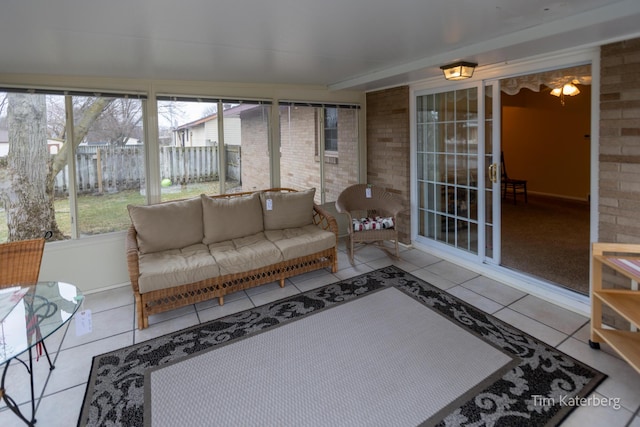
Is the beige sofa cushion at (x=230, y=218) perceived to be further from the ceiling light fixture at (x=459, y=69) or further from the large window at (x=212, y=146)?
the ceiling light fixture at (x=459, y=69)

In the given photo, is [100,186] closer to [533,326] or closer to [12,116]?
[12,116]

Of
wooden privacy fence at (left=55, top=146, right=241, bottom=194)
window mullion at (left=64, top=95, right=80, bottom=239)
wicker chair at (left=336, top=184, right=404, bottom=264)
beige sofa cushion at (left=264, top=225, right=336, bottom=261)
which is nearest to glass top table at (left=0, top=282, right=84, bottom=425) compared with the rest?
window mullion at (left=64, top=95, right=80, bottom=239)

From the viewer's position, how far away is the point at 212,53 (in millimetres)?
2910

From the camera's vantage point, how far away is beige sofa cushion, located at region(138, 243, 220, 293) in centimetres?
291

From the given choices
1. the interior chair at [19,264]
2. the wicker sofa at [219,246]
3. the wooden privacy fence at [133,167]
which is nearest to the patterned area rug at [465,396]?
the wicker sofa at [219,246]

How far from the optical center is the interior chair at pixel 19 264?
2.39m

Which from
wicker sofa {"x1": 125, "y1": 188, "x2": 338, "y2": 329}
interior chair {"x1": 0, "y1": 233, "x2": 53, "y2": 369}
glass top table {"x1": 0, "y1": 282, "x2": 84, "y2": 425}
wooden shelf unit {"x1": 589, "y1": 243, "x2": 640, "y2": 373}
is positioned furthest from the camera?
wicker sofa {"x1": 125, "y1": 188, "x2": 338, "y2": 329}

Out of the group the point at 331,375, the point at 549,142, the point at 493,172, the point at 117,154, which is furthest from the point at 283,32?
the point at 549,142

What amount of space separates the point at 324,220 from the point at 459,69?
87.0 inches

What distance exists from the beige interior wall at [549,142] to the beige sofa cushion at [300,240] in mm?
6304

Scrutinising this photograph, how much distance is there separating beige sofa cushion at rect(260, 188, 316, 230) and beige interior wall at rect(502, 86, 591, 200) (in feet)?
20.2

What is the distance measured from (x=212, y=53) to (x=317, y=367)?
2564 mm

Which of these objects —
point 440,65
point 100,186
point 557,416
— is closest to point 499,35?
point 440,65

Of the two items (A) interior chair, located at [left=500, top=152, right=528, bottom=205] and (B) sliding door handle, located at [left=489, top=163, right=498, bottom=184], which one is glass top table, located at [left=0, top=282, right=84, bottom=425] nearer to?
(B) sliding door handle, located at [left=489, top=163, right=498, bottom=184]
